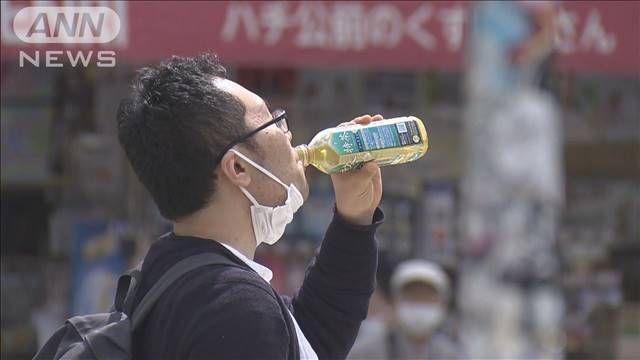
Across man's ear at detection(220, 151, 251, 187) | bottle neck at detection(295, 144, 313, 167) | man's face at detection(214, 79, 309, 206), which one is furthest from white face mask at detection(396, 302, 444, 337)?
man's ear at detection(220, 151, 251, 187)

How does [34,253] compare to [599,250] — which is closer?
[34,253]

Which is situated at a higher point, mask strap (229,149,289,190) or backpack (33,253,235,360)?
mask strap (229,149,289,190)

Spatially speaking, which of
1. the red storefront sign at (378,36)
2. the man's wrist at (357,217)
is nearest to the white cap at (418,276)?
the red storefront sign at (378,36)

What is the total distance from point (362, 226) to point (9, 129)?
3.29m

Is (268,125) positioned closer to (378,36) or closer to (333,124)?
(378,36)

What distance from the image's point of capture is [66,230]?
5.86 meters

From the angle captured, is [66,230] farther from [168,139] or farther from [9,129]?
[168,139]

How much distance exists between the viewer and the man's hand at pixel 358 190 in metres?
2.14

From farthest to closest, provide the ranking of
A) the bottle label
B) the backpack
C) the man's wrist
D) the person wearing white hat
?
the person wearing white hat, the man's wrist, the bottle label, the backpack

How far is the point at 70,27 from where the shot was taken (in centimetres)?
247

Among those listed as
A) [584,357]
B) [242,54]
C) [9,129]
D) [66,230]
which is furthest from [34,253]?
[584,357]

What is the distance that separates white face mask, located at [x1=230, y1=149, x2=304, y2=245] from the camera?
6.42 ft

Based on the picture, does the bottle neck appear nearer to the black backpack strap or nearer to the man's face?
the man's face

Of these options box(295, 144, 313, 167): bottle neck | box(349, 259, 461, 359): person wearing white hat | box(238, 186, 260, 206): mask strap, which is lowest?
box(349, 259, 461, 359): person wearing white hat
